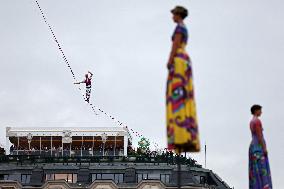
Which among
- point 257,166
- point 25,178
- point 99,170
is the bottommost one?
point 257,166

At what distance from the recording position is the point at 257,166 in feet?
90.8

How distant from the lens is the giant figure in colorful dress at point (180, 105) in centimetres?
2123

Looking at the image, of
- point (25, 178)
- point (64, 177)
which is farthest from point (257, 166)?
point (25, 178)

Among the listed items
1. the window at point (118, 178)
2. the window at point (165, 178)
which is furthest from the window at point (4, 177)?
the window at point (165, 178)

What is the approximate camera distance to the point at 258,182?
27.6 metres

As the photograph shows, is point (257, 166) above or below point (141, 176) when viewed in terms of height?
below

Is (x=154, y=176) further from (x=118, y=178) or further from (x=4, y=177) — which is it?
(x=4, y=177)

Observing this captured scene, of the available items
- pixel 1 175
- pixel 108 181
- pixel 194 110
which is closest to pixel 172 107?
pixel 194 110

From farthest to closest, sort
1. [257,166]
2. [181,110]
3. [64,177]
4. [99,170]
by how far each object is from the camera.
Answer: [64,177]
[99,170]
[257,166]
[181,110]

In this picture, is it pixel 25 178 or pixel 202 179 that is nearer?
pixel 25 178

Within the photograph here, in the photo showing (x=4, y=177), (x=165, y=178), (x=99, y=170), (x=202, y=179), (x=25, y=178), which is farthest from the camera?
(x=202, y=179)

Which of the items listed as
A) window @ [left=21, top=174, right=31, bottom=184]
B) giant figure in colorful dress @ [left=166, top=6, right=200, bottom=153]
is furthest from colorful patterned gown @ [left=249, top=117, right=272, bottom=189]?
window @ [left=21, top=174, right=31, bottom=184]

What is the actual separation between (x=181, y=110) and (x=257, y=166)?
7.51 m

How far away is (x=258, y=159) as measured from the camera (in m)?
27.8
